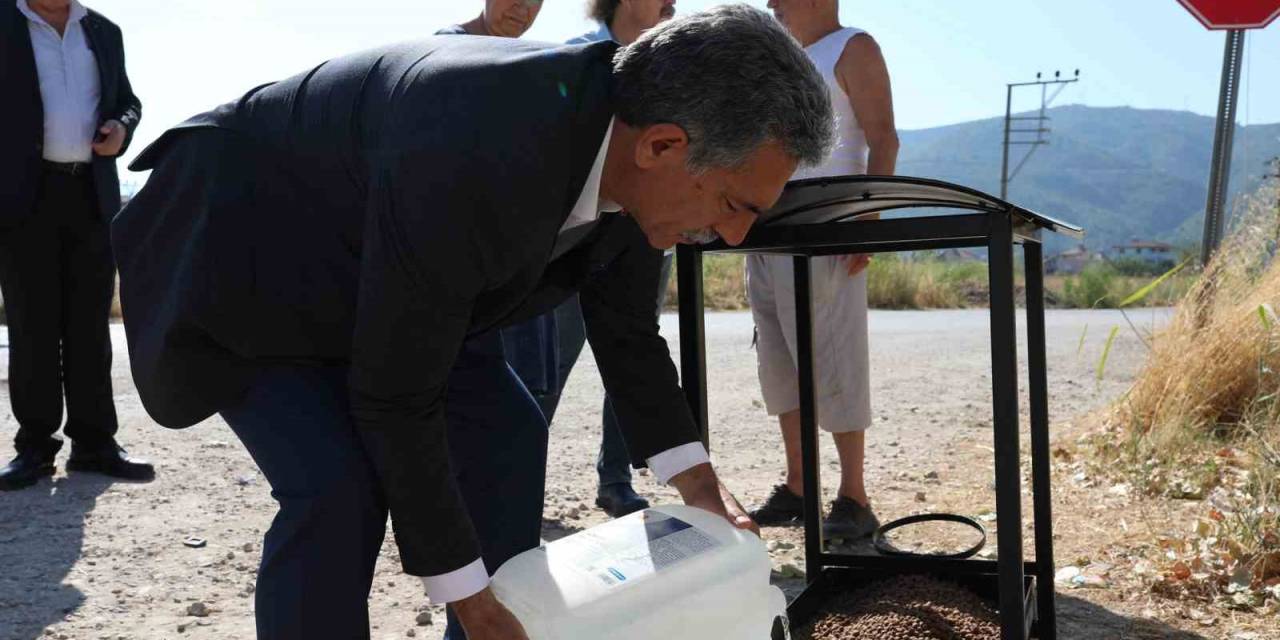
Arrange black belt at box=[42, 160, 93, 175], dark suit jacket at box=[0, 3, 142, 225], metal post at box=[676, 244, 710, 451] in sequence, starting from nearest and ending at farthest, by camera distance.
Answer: metal post at box=[676, 244, 710, 451] → dark suit jacket at box=[0, 3, 142, 225] → black belt at box=[42, 160, 93, 175]

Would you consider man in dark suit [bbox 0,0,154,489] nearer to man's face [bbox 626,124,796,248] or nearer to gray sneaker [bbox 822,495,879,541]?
gray sneaker [bbox 822,495,879,541]

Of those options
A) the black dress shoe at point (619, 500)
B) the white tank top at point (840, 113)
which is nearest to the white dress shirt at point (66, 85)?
the black dress shoe at point (619, 500)

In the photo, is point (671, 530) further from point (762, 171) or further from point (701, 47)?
point (701, 47)

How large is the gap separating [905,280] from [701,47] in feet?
55.4

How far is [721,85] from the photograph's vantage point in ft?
5.90

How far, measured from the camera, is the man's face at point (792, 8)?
420 centimetres

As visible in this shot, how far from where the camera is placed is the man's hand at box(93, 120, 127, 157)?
192 inches

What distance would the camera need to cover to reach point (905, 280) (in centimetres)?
1822

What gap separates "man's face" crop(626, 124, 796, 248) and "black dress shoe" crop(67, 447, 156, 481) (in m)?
3.73

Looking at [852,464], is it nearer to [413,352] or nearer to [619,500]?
[619,500]

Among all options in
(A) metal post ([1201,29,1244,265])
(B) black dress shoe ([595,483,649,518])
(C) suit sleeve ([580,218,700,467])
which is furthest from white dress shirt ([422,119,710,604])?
(A) metal post ([1201,29,1244,265])

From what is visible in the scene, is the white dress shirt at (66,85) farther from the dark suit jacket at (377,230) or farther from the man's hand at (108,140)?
the dark suit jacket at (377,230)

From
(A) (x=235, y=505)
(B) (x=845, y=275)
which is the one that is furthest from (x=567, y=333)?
(A) (x=235, y=505)

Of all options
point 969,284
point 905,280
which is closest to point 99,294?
point 905,280
